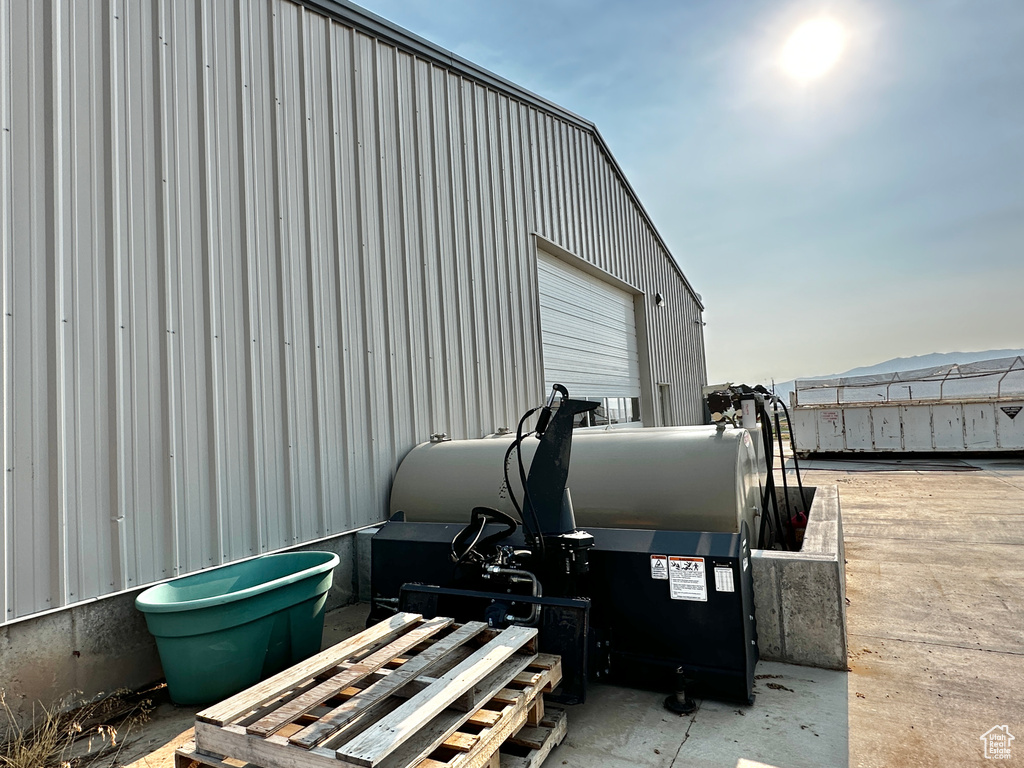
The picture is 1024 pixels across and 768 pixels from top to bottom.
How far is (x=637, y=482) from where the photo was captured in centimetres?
379

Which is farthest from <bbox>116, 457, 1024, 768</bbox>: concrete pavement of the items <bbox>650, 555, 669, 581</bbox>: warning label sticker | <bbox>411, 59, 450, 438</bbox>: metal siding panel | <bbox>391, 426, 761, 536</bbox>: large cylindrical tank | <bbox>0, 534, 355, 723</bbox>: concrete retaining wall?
<bbox>411, 59, 450, 438</bbox>: metal siding panel

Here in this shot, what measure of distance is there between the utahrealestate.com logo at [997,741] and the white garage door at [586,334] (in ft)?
20.9

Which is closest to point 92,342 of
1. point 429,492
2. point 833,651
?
point 429,492

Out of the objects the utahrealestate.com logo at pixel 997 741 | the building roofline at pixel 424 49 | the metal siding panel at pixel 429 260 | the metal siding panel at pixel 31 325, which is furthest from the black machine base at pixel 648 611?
the building roofline at pixel 424 49

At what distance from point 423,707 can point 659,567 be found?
5.03ft

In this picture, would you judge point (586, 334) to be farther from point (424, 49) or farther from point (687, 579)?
point (687, 579)

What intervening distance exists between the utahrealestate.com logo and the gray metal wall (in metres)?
4.16

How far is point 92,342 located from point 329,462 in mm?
1903

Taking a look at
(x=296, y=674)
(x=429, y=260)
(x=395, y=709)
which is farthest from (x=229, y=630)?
(x=429, y=260)

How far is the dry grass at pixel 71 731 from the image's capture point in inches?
103

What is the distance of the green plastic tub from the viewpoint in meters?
2.97

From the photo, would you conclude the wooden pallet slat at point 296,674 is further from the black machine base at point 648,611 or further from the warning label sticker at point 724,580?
the warning label sticker at point 724,580

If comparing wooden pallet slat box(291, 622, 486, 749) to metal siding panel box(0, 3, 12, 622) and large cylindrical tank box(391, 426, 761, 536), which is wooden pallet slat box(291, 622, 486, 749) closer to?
large cylindrical tank box(391, 426, 761, 536)

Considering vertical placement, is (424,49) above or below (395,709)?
above
